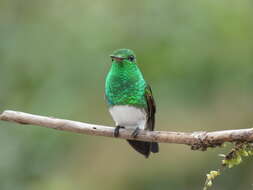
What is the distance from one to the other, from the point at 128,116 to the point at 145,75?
170 centimetres

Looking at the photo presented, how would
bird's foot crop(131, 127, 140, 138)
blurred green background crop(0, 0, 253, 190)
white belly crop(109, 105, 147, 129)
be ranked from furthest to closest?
blurred green background crop(0, 0, 253, 190) < white belly crop(109, 105, 147, 129) < bird's foot crop(131, 127, 140, 138)

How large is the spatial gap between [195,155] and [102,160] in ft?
3.69

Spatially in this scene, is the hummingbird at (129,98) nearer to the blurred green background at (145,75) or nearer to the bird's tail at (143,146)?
the bird's tail at (143,146)

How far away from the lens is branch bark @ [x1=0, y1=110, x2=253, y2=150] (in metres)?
3.55

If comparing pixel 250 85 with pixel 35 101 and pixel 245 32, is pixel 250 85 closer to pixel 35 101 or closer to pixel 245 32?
pixel 245 32

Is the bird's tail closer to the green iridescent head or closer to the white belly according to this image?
the white belly

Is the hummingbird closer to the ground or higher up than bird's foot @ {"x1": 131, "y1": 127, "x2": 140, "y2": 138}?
higher up

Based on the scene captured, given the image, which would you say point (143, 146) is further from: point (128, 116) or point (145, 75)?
point (145, 75)

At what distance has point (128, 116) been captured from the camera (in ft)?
15.6

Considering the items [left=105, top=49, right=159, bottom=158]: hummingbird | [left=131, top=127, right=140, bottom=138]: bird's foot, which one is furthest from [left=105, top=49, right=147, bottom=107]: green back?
[left=131, top=127, right=140, bottom=138]: bird's foot

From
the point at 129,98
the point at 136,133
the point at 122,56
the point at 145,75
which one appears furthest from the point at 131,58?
the point at 145,75

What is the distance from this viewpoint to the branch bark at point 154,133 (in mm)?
3555

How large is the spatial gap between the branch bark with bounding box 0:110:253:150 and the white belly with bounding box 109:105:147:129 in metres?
0.15

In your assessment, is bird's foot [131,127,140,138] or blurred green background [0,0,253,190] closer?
bird's foot [131,127,140,138]
